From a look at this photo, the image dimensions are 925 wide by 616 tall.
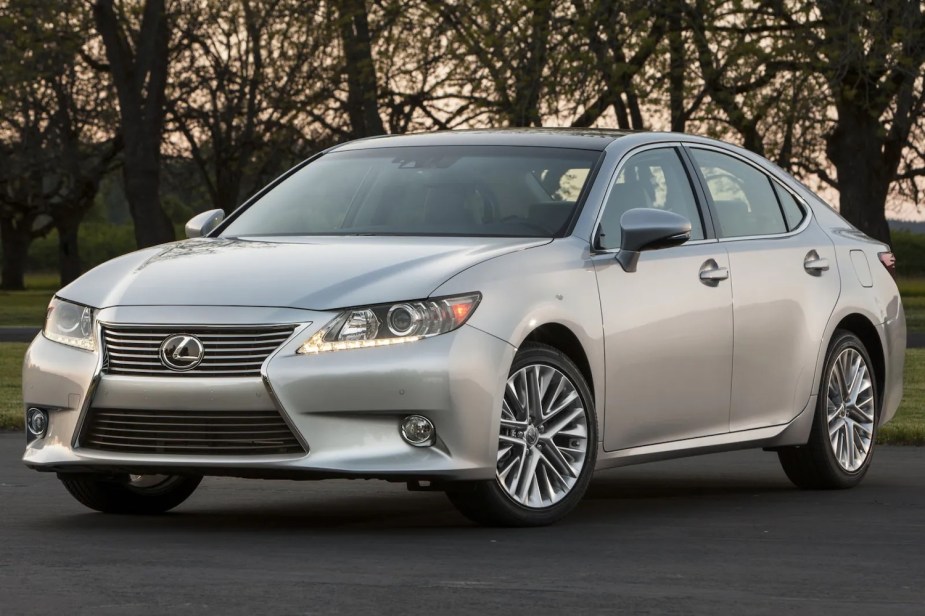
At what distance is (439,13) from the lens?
30.8m

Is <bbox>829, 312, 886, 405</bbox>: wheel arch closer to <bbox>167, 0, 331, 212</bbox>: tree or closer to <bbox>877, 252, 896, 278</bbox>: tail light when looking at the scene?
<bbox>877, 252, 896, 278</bbox>: tail light

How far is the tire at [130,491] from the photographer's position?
840cm

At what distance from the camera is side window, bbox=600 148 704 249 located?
870 centimetres

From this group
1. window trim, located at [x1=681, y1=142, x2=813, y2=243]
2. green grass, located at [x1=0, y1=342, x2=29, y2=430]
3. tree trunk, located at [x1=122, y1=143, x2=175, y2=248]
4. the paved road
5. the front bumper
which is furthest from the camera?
tree trunk, located at [x1=122, y1=143, x2=175, y2=248]

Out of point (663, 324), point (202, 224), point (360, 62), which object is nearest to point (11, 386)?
point (202, 224)

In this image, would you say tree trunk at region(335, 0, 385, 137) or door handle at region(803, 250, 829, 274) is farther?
tree trunk at region(335, 0, 385, 137)

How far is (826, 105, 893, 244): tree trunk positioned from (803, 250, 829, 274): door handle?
77.8ft

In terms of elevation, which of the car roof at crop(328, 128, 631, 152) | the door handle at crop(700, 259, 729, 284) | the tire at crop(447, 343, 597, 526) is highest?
the car roof at crop(328, 128, 631, 152)

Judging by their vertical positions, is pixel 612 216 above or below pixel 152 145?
above

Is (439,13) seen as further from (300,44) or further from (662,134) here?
(662,134)

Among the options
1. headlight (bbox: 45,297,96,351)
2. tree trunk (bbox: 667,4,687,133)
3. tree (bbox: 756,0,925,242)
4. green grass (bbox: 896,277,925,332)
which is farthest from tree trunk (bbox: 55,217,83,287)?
headlight (bbox: 45,297,96,351)

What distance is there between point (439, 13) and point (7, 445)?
1965 centimetres

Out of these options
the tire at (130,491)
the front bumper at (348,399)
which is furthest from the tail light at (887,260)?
the tire at (130,491)

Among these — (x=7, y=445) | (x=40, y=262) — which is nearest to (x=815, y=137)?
(x=7, y=445)
